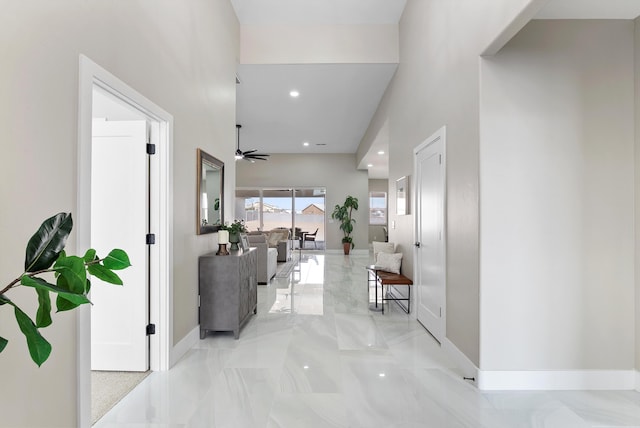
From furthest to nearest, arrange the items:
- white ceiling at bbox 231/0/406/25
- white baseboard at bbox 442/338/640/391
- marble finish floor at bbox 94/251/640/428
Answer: white ceiling at bbox 231/0/406/25 < white baseboard at bbox 442/338/640/391 < marble finish floor at bbox 94/251/640/428

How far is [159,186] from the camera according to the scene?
279cm

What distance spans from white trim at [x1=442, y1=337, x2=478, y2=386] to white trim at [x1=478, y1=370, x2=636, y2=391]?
0.10m

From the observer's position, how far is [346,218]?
11.6 metres

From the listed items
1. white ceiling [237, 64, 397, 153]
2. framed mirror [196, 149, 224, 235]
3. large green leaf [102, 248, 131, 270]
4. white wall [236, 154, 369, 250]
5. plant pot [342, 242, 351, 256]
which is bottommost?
plant pot [342, 242, 351, 256]

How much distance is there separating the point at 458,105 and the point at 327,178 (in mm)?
9074

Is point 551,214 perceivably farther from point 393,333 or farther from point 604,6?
point 393,333

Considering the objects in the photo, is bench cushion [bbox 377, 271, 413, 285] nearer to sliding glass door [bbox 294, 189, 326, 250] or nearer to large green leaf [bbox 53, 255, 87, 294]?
large green leaf [bbox 53, 255, 87, 294]

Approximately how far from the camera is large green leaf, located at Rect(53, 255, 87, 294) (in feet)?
2.77

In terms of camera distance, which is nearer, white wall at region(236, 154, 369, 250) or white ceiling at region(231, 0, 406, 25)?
white ceiling at region(231, 0, 406, 25)

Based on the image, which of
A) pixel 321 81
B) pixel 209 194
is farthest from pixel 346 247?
pixel 209 194

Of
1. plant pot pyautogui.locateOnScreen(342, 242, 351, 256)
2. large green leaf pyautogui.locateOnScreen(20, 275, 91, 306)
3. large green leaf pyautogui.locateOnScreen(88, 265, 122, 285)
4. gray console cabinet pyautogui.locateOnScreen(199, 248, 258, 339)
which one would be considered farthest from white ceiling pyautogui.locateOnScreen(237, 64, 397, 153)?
large green leaf pyautogui.locateOnScreen(20, 275, 91, 306)

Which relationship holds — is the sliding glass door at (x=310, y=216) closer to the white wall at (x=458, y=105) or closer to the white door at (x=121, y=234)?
the white wall at (x=458, y=105)

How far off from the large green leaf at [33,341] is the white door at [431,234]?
305 centimetres

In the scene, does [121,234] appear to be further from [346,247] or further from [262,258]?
[346,247]
